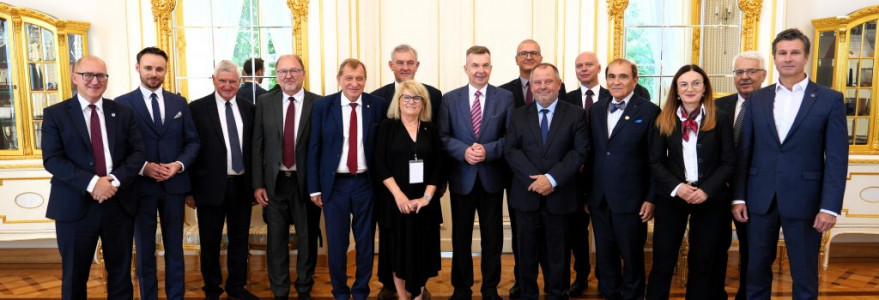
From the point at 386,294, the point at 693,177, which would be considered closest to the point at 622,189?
the point at 693,177

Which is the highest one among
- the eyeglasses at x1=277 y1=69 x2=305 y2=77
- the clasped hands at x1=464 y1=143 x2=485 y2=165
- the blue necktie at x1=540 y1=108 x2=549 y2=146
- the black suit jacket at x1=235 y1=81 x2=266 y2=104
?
the eyeglasses at x1=277 y1=69 x2=305 y2=77

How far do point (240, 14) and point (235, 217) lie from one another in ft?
6.27

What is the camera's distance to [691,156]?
321cm

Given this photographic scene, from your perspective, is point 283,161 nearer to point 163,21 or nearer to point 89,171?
point 89,171

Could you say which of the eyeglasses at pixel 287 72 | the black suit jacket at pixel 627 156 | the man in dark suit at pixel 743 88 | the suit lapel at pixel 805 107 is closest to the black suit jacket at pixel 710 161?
the black suit jacket at pixel 627 156

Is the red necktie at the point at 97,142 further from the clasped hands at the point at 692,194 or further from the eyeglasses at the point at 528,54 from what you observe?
the clasped hands at the point at 692,194

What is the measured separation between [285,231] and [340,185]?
549 millimetres

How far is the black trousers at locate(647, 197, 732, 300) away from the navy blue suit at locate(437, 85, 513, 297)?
944mm

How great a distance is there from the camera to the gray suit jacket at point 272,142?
3.73 m

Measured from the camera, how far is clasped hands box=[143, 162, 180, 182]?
3453 millimetres

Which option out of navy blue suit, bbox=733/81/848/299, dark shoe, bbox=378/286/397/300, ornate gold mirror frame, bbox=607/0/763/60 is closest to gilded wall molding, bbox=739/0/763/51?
ornate gold mirror frame, bbox=607/0/763/60

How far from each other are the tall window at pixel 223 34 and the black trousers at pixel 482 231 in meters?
2.18

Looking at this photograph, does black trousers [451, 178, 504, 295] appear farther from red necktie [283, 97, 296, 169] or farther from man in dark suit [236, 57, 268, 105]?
man in dark suit [236, 57, 268, 105]

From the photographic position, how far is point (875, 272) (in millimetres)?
4734
